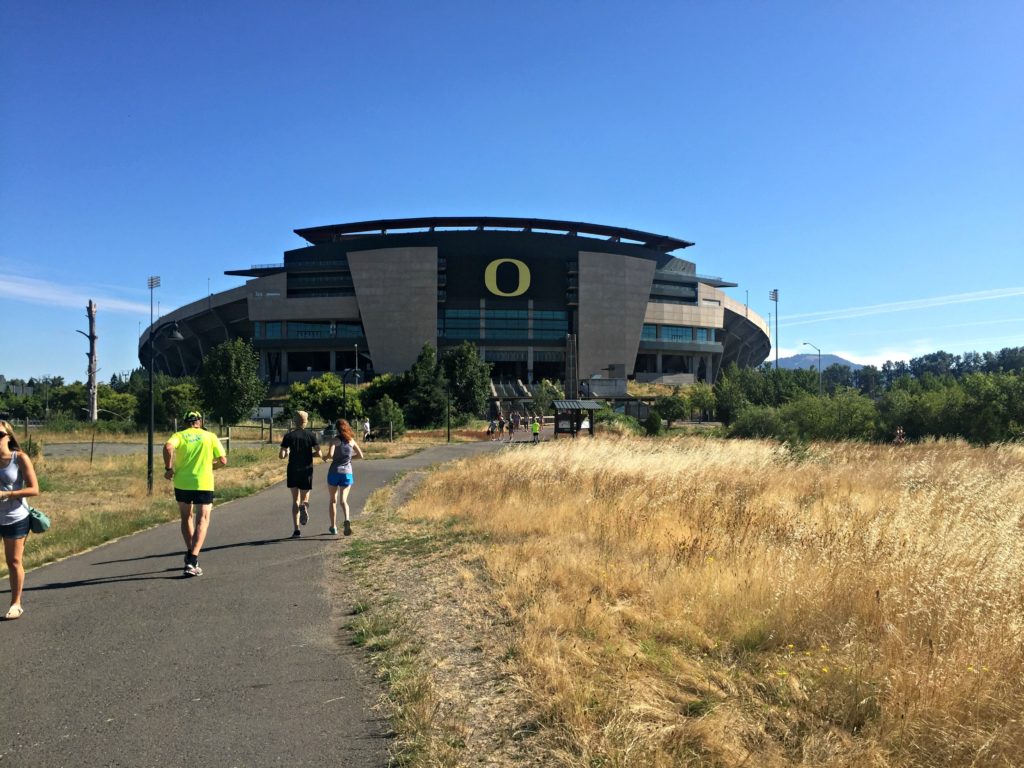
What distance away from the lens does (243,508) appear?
45.9 feet

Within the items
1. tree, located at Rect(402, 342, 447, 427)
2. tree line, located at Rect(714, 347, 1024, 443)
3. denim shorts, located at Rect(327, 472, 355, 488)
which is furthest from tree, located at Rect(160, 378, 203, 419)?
denim shorts, located at Rect(327, 472, 355, 488)

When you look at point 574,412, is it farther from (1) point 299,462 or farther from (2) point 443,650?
(2) point 443,650

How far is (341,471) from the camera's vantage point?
1028cm

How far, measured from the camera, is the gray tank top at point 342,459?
10.3 meters

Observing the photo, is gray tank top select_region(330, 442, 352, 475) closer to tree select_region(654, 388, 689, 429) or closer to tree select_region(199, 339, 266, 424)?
tree select_region(199, 339, 266, 424)

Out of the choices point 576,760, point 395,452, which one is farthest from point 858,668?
point 395,452

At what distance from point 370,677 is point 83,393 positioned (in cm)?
9317

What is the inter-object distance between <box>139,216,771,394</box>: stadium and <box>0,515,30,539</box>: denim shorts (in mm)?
87670

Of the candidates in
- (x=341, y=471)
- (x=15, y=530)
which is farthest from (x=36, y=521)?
(x=341, y=471)

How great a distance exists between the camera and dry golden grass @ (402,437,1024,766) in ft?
11.2

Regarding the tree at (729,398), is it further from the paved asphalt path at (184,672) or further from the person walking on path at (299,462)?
the paved asphalt path at (184,672)

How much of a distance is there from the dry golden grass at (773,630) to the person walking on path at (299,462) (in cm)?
278

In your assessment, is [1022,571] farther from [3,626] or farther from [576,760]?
[3,626]

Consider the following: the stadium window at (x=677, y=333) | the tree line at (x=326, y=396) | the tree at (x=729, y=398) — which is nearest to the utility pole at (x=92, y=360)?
the tree line at (x=326, y=396)
